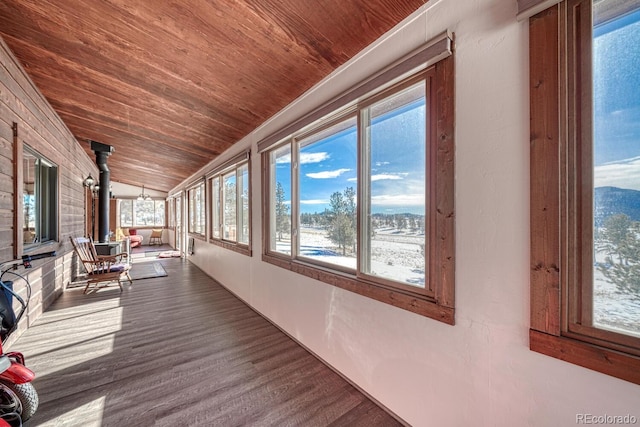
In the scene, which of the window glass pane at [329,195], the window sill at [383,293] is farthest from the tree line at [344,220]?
the window sill at [383,293]

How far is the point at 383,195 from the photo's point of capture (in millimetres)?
1728

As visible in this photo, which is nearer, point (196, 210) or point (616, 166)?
point (616, 166)

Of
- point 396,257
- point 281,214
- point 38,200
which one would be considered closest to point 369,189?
point 396,257

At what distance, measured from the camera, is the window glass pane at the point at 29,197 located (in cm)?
273

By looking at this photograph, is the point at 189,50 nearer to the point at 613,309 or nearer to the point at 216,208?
the point at 613,309

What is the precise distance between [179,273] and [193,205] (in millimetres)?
2068

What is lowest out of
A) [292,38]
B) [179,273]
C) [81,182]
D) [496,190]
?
[179,273]

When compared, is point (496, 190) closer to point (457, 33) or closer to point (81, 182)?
point (457, 33)

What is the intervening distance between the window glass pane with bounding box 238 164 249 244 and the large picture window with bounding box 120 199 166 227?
9.85 m

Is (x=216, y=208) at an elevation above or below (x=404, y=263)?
above

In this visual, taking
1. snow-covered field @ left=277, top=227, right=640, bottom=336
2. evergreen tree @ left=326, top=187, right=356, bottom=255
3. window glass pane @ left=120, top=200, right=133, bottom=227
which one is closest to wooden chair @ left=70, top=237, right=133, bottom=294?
snow-covered field @ left=277, top=227, right=640, bottom=336

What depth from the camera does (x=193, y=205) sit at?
689cm

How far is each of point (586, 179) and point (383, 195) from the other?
3.15 ft

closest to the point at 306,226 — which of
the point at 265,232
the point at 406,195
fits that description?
the point at 265,232
